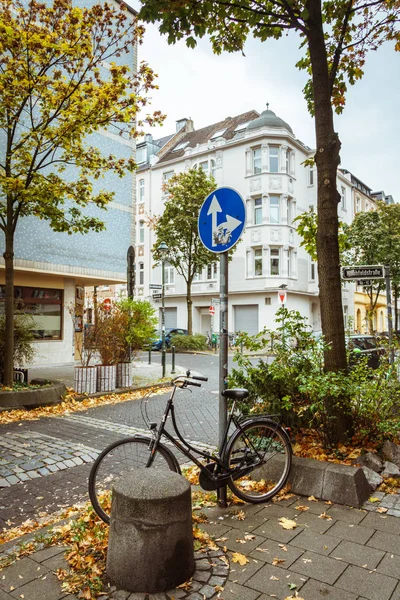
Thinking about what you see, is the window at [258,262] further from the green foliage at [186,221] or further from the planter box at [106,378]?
the planter box at [106,378]

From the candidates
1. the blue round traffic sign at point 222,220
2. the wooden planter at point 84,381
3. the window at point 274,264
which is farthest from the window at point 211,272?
the blue round traffic sign at point 222,220

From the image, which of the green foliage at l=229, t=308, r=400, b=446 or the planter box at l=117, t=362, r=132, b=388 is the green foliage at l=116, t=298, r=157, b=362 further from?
the green foliage at l=229, t=308, r=400, b=446

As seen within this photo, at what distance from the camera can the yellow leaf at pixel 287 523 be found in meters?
3.61

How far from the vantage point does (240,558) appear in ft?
10.3

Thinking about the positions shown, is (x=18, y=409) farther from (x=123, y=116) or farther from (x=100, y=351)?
(x=123, y=116)

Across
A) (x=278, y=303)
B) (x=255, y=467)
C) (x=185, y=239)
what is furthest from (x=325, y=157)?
(x=278, y=303)

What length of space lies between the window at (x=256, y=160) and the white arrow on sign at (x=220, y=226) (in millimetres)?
32834

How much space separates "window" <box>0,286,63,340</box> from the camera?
17.0m

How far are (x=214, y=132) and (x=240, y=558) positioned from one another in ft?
141

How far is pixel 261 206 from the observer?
117ft

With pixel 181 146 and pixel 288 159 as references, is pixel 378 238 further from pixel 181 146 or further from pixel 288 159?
pixel 181 146

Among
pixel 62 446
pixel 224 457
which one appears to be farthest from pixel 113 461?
pixel 62 446

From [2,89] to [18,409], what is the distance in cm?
628

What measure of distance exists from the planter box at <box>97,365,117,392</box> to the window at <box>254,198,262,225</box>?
1036 inches
